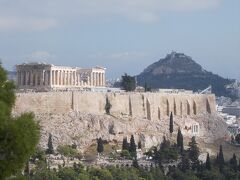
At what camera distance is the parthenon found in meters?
55.3

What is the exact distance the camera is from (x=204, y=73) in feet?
518

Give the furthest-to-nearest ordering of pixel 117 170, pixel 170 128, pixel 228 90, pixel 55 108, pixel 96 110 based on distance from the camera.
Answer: pixel 228 90, pixel 170 128, pixel 96 110, pixel 55 108, pixel 117 170

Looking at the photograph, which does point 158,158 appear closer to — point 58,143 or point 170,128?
point 58,143

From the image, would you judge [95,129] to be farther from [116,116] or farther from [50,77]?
[50,77]

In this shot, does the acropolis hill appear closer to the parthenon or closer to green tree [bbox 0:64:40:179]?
the parthenon

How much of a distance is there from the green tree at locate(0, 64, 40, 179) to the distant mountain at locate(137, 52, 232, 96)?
136102 millimetres

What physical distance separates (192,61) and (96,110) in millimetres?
108047

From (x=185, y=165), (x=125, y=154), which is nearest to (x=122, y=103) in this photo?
(x=125, y=154)

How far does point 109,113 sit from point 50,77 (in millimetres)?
6556

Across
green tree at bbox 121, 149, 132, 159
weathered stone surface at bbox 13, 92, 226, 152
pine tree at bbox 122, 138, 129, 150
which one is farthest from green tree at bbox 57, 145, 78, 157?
pine tree at bbox 122, 138, 129, 150

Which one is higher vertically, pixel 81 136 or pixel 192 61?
pixel 192 61

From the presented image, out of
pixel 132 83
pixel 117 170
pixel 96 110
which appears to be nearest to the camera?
pixel 117 170

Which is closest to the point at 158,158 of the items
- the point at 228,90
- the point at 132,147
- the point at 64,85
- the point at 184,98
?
the point at 132,147

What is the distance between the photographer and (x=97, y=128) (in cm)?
4950
